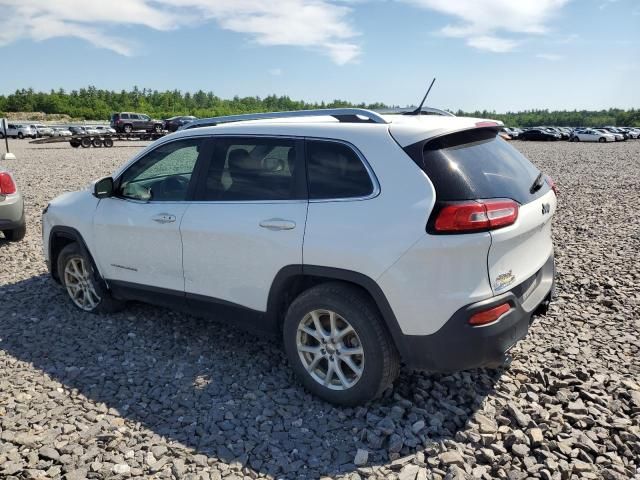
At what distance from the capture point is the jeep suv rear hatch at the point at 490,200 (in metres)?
2.81

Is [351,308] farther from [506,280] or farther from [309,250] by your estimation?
[506,280]

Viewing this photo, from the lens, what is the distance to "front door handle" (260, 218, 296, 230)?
130 inches

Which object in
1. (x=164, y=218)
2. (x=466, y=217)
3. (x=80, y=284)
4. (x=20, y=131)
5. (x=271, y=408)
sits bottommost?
(x=271, y=408)

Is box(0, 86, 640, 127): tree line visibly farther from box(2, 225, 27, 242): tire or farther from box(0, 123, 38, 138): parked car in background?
box(2, 225, 27, 242): tire

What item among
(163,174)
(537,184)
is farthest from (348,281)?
(163,174)

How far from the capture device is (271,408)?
134 inches

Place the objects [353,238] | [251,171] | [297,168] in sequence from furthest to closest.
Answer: [251,171], [297,168], [353,238]

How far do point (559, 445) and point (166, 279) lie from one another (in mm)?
2992

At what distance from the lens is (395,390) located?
3.56 m

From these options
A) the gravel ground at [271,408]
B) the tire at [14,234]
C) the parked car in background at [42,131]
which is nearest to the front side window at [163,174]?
the gravel ground at [271,408]

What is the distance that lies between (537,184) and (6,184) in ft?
22.2

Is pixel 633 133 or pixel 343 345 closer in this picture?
pixel 343 345

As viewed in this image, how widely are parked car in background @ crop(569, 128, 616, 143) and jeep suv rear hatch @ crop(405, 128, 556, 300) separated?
55509mm

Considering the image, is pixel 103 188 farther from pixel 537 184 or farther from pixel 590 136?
pixel 590 136
